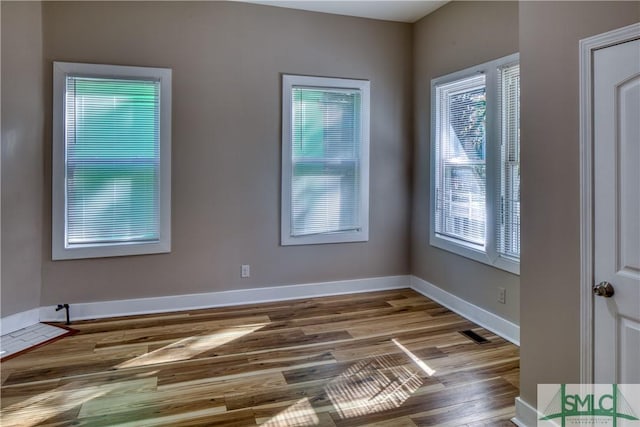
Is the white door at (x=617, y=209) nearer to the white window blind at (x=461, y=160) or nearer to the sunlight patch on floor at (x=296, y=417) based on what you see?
the sunlight patch on floor at (x=296, y=417)

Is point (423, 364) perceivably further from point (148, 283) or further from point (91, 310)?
point (91, 310)

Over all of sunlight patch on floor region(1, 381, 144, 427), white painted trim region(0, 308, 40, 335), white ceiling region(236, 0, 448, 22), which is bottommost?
sunlight patch on floor region(1, 381, 144, 427)

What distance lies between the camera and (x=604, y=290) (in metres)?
1.74

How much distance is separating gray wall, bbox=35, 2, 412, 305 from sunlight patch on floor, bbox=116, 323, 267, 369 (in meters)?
0.75

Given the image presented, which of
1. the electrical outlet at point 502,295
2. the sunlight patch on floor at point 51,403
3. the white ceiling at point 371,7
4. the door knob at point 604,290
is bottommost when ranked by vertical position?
the sunlight patch on floor at point 51,403

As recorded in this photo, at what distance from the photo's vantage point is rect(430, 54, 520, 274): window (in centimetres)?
328

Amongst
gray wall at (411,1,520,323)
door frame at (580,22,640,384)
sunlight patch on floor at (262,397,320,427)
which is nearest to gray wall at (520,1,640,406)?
door frame at (580,22,640,384)

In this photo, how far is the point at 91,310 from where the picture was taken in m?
3.75

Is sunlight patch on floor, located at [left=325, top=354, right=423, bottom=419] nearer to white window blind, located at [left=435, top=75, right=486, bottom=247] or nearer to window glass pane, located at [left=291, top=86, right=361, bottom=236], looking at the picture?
white window blind, located at [left=435, top=75, right=486, bottom=247]

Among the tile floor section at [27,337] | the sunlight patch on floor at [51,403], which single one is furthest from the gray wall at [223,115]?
the sunlight patch on floor at [51,403]

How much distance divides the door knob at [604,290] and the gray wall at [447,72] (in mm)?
1541

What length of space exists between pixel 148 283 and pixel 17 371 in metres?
1.26

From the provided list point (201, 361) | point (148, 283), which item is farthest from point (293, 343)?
point (148, 283)

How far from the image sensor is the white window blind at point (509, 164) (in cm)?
321
